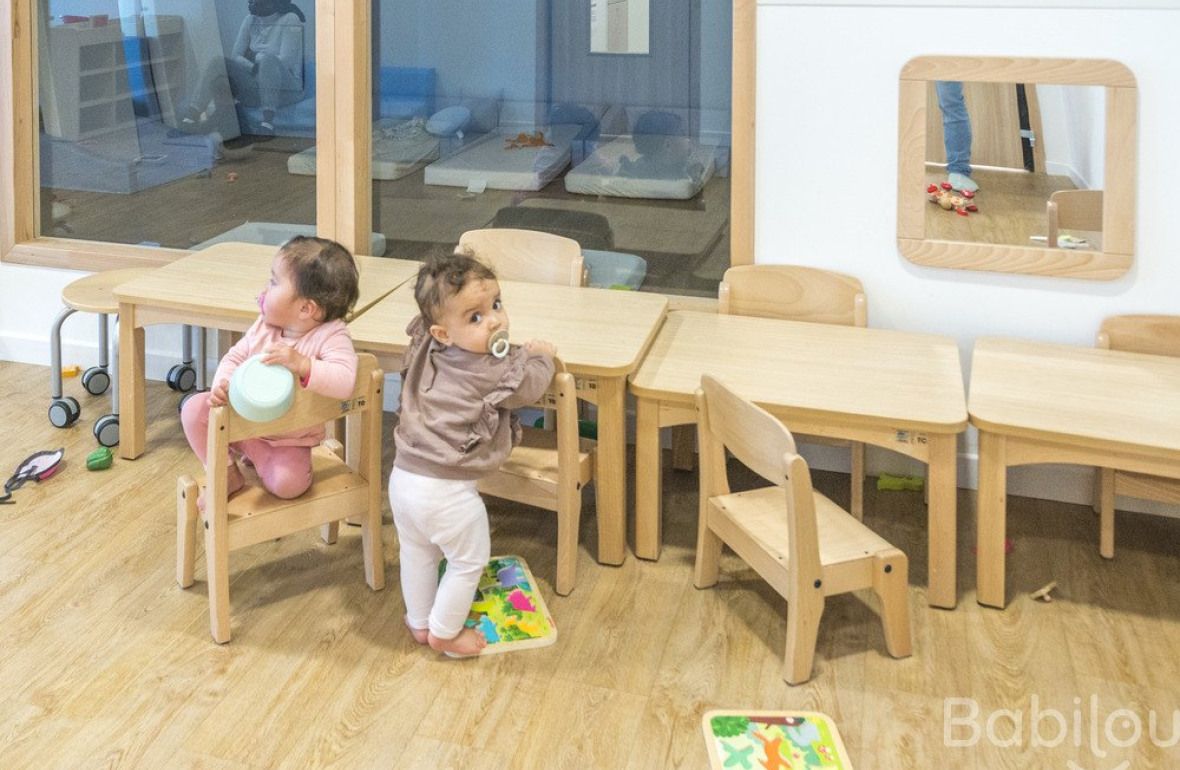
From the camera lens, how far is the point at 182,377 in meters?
3.87

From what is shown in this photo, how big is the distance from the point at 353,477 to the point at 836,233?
1.34 metres

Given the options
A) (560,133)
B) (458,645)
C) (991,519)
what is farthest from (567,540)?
(560,133)

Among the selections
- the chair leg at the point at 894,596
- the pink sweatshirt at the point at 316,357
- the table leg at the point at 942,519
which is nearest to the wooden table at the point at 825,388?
the table leg at the point at 942,519

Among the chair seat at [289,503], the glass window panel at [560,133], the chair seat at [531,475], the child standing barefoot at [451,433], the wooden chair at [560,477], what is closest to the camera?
the child standing barefoot at [451,433]

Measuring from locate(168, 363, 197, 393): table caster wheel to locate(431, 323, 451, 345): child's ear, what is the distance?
5.34ft

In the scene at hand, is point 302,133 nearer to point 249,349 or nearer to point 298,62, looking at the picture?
point 298,62

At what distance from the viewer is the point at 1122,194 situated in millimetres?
3002

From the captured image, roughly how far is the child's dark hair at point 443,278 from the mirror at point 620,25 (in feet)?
3.63

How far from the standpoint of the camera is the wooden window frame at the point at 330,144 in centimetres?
328

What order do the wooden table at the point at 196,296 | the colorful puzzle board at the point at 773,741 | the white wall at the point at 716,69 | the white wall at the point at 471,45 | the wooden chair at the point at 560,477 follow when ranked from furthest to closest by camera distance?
1. the white wall at the point at 471,45
2. the white wall at the point at 716,69
3. the wooden table at the point at 196,296
4. the wooden chair at the point at 560,477
5. the colorful puzzle board at the point at 773,741

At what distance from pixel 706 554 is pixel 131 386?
61.9 inches

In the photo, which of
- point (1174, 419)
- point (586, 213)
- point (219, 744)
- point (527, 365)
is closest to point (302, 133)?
point (586, 213)

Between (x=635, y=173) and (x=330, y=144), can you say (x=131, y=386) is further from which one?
(x=635, y=173)

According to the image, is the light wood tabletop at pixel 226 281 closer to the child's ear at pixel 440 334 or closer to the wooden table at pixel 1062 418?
the child's ear at pixel 440 334
